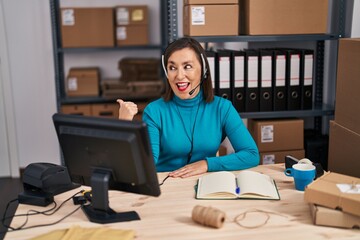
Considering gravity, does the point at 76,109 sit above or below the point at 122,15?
below

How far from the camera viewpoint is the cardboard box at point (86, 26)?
384cm

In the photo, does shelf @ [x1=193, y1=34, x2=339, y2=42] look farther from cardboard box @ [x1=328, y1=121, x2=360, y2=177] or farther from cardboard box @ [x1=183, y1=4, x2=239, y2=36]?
cardboard box @ [x1=328, y1=121, x2=360, y2=177]

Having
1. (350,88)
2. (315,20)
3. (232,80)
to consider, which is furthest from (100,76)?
(350,88)

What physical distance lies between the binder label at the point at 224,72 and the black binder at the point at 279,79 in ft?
0.93

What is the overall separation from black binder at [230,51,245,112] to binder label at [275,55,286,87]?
21cm

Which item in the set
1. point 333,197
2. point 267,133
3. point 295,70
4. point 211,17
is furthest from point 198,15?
point 333,197

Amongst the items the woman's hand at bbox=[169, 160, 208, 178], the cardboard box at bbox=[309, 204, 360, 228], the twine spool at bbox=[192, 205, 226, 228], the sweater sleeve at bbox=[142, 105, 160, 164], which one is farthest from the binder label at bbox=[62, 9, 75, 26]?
the cardboard box at bbox=[309, 204, 360, 228]

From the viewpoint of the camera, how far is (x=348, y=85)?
2160 mm

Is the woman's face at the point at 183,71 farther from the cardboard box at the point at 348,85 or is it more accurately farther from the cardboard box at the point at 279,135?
the cardboard box at the point at 279,135

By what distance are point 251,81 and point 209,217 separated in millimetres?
1527

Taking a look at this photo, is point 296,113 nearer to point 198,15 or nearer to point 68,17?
point 198,15

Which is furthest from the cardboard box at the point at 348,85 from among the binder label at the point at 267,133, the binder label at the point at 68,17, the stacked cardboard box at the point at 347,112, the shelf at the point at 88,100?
the binder label at the point at 68,17

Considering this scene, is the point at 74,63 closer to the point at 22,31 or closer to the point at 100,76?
the point at 100,76

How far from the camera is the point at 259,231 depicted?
54.4 inches
